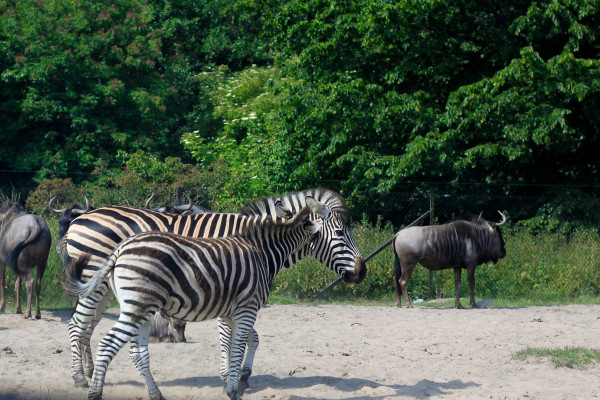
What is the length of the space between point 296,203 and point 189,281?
8.18ft

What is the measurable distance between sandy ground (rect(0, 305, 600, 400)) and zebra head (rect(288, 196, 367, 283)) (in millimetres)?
1146

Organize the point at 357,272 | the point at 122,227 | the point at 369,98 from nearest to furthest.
Answer: 1. the point at 122,227
2. the point at 357,272
3. the point at 369,98

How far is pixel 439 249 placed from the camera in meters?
13.2

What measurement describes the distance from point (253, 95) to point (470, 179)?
10.8 m

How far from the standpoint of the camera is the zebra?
574cm

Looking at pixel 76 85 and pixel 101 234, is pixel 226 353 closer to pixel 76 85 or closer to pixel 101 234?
pixel 101 234

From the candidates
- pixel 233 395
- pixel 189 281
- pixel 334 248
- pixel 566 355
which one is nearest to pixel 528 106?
pixel 566 355

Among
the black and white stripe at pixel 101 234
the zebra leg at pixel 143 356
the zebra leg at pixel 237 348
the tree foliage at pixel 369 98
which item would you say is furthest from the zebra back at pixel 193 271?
the tree foliage at pixel 369 98

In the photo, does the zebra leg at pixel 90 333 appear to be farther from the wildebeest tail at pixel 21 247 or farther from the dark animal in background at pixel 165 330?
the wildebeest tail at pixel 21 247

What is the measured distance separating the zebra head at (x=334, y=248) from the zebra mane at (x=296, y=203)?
308 mm

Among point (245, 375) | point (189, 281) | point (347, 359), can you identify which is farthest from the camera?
point (347, 359)

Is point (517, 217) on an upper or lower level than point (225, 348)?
upper

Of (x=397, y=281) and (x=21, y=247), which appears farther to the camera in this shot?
(x=397, y=281)

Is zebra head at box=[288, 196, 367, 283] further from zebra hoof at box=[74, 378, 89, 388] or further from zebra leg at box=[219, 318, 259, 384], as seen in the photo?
zebra hoof at box=[74, 378, 89, 388]
